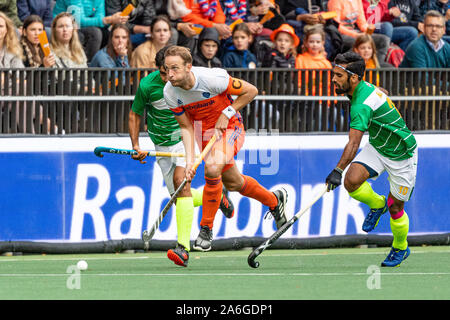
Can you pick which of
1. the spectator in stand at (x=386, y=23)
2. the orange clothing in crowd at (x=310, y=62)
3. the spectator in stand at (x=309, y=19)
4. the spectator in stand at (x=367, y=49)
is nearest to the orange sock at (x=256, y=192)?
the orange clothing in crowd at (x=310, y=62)

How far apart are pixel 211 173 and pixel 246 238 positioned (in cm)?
236

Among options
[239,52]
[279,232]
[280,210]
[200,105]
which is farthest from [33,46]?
[279,232]

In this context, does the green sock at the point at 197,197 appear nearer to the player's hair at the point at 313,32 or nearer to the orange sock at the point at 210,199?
the orange sock at the point at 210,199

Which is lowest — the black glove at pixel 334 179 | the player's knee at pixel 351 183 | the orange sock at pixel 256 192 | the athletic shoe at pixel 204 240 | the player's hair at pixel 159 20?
the athletic shoe at pixel 204 240

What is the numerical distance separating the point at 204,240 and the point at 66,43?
12.1 feet

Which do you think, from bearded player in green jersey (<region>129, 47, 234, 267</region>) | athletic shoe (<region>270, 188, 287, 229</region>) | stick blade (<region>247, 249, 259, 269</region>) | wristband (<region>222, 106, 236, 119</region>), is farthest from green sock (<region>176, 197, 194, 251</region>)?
wristband (<region>222, 106, 236, 119</region>)

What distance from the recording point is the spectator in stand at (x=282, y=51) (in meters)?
12.7

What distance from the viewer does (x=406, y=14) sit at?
14.5 metres

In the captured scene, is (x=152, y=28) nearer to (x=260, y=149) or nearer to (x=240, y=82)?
(x=260, y=149)

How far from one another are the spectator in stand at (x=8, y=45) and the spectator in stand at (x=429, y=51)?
473 cm

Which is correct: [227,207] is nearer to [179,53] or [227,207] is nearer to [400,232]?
[400,232]

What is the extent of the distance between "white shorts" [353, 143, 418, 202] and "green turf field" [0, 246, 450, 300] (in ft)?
2.23
